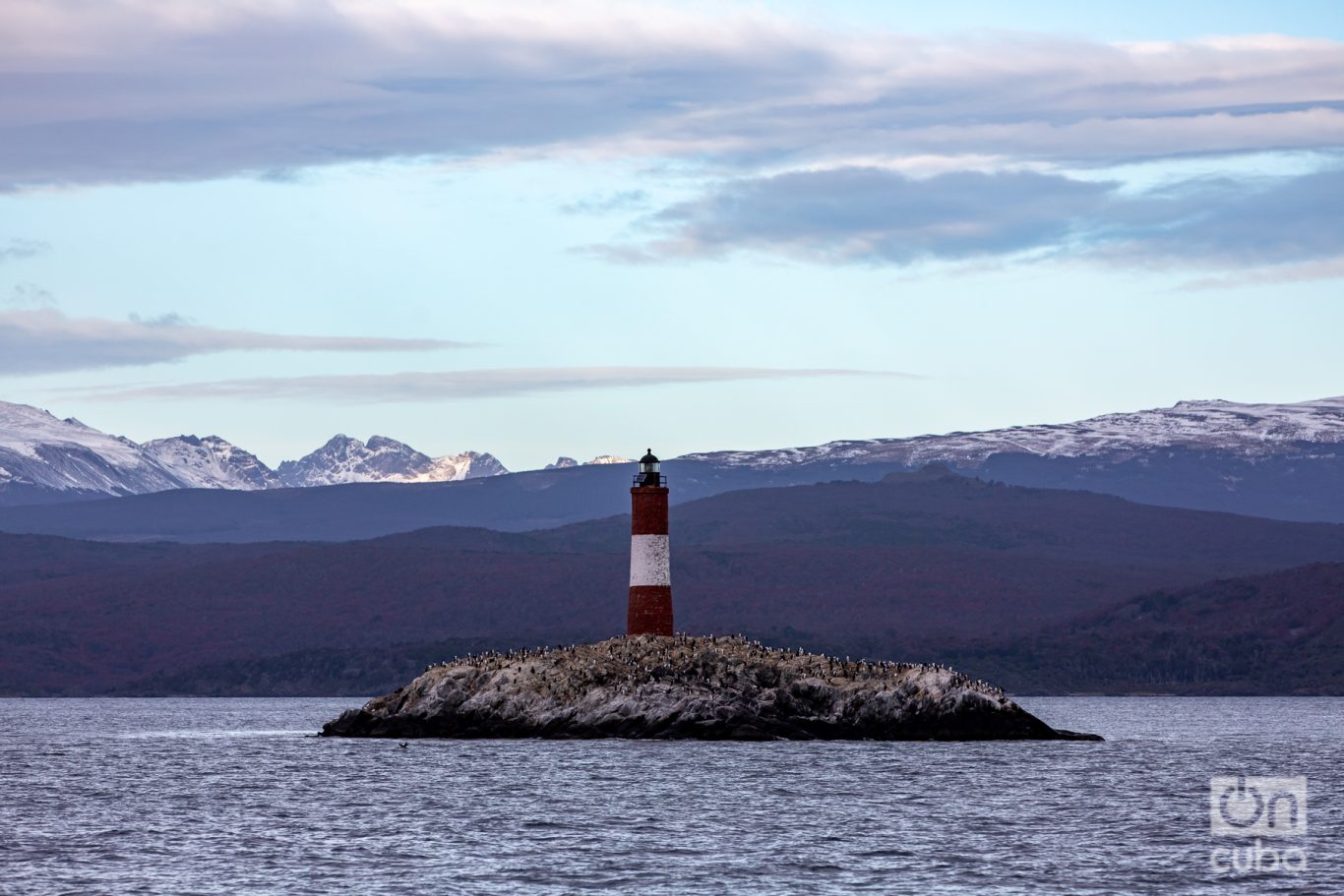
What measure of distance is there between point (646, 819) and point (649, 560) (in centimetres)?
3147

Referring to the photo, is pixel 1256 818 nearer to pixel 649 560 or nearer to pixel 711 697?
pixel 711 697

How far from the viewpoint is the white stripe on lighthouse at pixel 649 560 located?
100500mm

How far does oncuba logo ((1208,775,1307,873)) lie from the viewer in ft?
197

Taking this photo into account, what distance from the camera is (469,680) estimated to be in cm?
10438

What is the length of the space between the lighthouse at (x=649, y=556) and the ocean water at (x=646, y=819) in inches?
249

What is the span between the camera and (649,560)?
101 m

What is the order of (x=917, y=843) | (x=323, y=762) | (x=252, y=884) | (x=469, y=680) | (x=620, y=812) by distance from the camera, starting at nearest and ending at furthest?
(x=252, y=884) < (x=917, y=843) < (x=620, y=812) < (x=323, y=762) < (x=469, y=680)

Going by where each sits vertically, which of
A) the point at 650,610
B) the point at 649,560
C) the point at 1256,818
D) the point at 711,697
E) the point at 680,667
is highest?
the point at 649,560

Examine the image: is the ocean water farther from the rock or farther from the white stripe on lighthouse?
the white stripe on lighthouse

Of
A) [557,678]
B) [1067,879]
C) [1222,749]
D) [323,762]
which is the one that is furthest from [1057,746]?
[1067,879]

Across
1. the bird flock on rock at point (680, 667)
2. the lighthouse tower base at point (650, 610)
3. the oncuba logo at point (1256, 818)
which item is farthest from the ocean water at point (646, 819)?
the lighthouse tower base at point (650, 610)

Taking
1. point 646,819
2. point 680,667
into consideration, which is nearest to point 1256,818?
point 646,819

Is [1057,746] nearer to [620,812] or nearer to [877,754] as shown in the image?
[877,754]

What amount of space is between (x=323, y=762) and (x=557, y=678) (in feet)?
39.8
